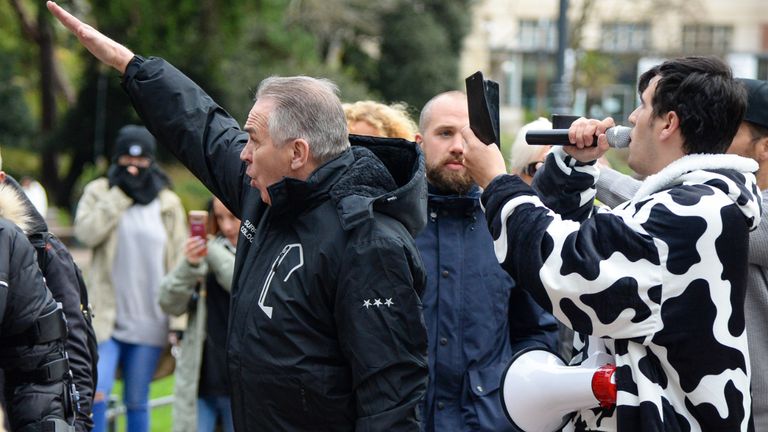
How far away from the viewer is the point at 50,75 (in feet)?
89.0

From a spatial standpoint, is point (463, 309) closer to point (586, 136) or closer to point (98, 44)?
point (586, 136)

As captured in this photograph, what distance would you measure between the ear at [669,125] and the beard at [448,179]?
1237mm

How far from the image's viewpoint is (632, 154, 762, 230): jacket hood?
2.89 m

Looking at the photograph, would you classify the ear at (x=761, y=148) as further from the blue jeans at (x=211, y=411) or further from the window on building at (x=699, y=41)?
the window on building at (x=699, y=41)

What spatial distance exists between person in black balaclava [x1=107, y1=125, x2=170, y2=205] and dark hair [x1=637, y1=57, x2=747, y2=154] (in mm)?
4622

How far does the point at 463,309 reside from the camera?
157 inches

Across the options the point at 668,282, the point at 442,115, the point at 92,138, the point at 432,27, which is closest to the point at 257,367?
the point at 668,282

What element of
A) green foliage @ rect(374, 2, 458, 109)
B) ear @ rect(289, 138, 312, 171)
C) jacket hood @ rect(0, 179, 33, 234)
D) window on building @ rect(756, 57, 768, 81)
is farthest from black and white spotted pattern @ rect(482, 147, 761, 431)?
window on building @ rect(756, 57, 768, 81)

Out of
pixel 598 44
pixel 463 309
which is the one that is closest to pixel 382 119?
pixel 463 309

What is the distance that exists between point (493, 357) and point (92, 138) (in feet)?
77.3

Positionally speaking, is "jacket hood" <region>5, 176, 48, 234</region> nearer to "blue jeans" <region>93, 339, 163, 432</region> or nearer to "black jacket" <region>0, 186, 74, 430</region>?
"black jacket" <region>0, 186, 74, 430</region>

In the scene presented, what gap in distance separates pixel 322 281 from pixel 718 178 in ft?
3.75

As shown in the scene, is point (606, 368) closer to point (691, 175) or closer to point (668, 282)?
point (668, 282)

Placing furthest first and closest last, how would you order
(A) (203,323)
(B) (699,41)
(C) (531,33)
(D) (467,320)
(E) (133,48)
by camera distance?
(C) (531,33) < (B) (699,41) < (E) (133,48) < (A) (203,323) < (D) (467,320)
